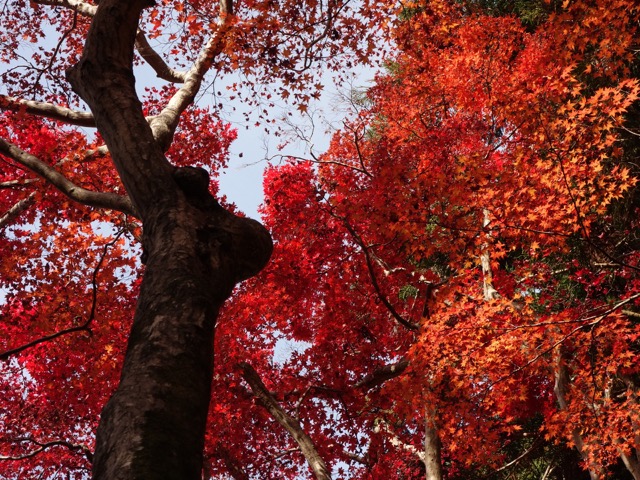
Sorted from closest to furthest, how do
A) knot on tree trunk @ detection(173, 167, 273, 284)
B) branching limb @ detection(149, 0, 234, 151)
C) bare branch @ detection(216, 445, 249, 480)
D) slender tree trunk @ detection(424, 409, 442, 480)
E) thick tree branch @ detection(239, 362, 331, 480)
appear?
knot on tree trunk @ detection(173, 167, 273, 284), branching limb @ detection(149, 0, 234, 151), thick tree branch @ detection(239, 362, 331, 480), slender tree trunk @ detection(424, 409, 442, 480), bare branch @ detection(216, 445, 249, 480)

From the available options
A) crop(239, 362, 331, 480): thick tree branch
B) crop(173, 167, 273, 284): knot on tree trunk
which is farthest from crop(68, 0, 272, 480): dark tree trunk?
crop(239, 362, 331, 480): thick tree branch

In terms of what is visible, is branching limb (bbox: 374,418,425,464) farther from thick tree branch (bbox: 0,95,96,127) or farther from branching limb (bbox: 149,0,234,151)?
thick tree branch (bbox: 0,95,96,127)

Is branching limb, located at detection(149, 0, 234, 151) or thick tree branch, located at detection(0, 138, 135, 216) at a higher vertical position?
branching limb, located at detection(149, 0, 234, 151)

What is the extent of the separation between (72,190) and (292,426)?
16.5 feet

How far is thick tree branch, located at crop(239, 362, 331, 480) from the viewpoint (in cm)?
760

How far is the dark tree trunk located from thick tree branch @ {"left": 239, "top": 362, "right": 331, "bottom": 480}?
15.2 ft

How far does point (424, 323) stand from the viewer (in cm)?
941

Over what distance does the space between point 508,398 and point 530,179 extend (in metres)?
4.88

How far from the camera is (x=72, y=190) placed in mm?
4969

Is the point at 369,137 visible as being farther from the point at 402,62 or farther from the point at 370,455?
the point at 370,455

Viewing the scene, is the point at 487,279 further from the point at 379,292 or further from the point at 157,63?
the point at 157,63

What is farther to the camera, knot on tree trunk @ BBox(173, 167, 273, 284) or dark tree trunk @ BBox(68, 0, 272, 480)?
knot on tree trunk @ BBox(173, 167, 273, 284)

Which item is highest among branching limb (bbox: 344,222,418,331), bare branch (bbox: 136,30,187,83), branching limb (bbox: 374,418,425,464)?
bare branch (bbox: 136,30,187,83)

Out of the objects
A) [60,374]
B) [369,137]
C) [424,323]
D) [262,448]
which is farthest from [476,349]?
[369,137]
